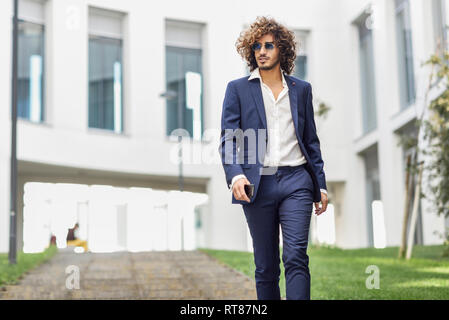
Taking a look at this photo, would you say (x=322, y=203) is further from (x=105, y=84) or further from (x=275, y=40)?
(x=105, y=84)

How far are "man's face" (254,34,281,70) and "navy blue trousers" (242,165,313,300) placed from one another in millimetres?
575

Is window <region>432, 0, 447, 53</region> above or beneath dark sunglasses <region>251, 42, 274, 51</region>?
above

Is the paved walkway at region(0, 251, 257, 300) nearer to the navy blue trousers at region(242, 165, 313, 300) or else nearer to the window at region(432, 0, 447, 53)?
the navy blue trousers at region(242, 165, 313, 300)

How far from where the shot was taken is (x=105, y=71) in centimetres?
2312

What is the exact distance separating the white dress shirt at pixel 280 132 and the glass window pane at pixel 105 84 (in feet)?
62.8

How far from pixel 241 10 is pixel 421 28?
6916mm

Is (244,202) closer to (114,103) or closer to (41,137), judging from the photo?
(41,137)

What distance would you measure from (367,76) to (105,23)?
8.04 metres

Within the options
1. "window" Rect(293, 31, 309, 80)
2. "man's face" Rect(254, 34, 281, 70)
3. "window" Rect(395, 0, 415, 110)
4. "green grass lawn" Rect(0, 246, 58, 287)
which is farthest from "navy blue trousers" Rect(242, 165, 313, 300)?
"window" Rect(293, 31, 309, 80)

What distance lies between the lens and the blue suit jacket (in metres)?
3.93

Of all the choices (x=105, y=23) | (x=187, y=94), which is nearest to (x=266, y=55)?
(x=105, y=23)

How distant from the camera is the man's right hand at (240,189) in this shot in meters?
3.76

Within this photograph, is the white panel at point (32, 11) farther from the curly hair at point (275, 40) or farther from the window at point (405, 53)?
the curly hair at point (275, 40)
